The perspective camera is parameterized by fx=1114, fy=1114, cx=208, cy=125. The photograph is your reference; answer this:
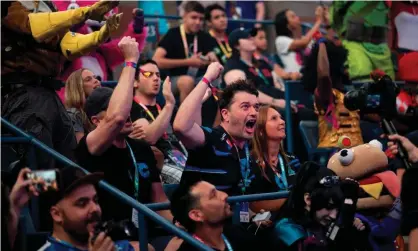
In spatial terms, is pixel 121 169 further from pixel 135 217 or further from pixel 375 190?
pixel 375 190

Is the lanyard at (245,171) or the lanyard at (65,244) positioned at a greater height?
the lanyard at (65,244)

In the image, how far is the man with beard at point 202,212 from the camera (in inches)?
285

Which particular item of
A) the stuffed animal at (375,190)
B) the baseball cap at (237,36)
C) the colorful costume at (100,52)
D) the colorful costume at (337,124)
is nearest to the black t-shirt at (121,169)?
the stuffed animal at (375,190)

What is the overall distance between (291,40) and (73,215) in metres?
7.51

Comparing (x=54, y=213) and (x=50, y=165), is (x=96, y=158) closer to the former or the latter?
(x=50, y=165)

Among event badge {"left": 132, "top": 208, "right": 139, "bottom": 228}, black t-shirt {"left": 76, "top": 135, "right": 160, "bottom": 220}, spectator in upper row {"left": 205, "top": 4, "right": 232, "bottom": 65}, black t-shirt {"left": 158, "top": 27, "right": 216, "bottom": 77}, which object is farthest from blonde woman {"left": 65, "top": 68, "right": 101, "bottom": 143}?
spectator in upper row {"left": 205, "top": 4, "right": 232, "bottom": 65}

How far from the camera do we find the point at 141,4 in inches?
529

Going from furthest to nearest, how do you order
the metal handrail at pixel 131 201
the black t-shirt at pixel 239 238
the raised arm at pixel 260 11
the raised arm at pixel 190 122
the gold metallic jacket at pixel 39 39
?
the raised arm at pixel 260 11, the raised arm at pixel 190 122, the gold metallic jacket at pixel 39 39, the black t-shirt at pixel 239 238, the metal handrail at pixel 131 201

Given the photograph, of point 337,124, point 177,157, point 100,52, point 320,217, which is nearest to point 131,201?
point 320,217

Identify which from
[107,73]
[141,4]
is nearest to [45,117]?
[107,73]

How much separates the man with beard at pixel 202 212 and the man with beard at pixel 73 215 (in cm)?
65

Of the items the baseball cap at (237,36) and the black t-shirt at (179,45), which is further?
the baseball cap at (237,36)

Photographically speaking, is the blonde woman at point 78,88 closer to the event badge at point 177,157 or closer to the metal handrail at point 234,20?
the event badge at point 177,157

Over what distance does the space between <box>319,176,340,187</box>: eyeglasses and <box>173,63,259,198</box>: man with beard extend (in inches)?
33.1
